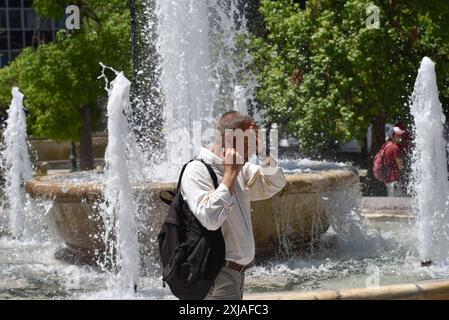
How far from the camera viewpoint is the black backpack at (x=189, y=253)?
373 centimetres

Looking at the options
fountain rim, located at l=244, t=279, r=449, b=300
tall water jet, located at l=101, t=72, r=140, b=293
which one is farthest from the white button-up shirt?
tall water jet, located at l=101, t=72, r=140, b=293

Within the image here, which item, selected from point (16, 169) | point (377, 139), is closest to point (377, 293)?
point (16, 169)

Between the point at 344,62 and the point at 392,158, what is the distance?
3.61 meters

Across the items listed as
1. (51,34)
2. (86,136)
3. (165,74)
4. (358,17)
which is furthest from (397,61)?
(51,34)

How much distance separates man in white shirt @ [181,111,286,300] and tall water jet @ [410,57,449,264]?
3.83 metres

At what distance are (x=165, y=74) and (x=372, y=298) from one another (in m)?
5.76

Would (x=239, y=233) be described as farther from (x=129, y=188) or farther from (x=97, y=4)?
(x=97, y=4)

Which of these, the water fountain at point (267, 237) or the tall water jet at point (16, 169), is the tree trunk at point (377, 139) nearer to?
the tall water jet at point (16, 169)

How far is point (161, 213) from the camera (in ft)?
23.6

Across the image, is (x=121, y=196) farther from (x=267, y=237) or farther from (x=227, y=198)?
(x=227, y=198)

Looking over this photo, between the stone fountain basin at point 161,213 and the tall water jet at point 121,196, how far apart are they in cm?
27

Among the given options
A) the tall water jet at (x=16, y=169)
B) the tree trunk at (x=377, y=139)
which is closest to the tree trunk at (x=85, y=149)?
the tall water jet at (x=16, y=169)

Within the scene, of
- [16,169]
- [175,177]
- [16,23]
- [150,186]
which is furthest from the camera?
[16,23]

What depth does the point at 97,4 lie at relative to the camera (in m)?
20.7
